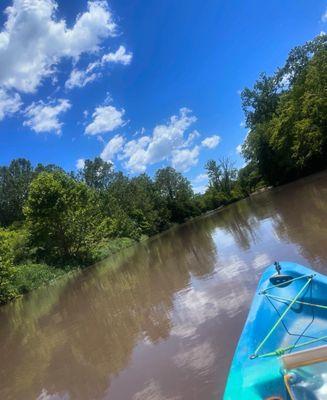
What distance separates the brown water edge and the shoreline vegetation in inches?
455

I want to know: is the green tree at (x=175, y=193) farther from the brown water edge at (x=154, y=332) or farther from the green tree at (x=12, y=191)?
the brown water edge at (x=154, y=332)

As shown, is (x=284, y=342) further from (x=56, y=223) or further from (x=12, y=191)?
(x=12, y=191)

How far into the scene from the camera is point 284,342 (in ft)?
14.5

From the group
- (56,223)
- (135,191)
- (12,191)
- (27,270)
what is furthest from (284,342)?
(12,191)

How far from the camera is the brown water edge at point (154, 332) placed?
18.6 feet

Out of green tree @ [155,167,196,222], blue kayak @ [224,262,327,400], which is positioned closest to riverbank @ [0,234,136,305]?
blue kayak @ [224,262,327,400]

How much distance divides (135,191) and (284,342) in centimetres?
5672

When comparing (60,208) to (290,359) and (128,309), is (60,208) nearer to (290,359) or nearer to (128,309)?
(128,309)

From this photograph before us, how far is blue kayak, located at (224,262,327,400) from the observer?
307 centimetres

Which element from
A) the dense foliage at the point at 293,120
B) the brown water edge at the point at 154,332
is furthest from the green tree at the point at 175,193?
the brown water edge at the point at 154,332

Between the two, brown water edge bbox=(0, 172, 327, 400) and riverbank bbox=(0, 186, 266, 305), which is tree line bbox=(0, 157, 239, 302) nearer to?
riverbank bbox=(0, 186, 266, 305)

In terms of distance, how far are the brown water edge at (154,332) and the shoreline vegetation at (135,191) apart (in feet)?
38.0

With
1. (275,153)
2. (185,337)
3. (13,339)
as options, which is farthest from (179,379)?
(275,153)

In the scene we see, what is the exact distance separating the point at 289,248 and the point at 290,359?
7.71m
